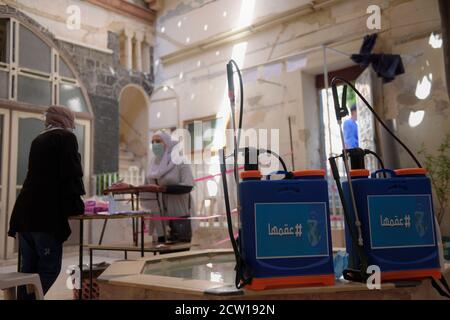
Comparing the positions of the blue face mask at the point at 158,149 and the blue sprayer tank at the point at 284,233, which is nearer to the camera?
the blue sprayer tank at the point at 284,233

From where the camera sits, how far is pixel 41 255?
216cm

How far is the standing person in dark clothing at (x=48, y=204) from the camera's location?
216cm

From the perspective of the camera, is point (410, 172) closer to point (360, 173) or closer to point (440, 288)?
point (360, 173)

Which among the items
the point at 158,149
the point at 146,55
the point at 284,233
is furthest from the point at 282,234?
the point at 146,55

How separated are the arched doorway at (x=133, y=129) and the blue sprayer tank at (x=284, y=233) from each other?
273 inches

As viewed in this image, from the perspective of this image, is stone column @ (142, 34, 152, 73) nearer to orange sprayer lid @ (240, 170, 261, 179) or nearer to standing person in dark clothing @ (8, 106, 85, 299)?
Answer: standing person in dark clothing @ (8, 106, 85, 299)

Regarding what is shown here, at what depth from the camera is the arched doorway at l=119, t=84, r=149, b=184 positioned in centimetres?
827

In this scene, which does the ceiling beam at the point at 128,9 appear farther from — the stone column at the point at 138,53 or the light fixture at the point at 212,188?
the light fixture at the point at 212,188

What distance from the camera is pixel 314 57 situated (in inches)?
222

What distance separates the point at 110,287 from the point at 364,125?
12.8 ft

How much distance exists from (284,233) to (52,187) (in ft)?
4.69

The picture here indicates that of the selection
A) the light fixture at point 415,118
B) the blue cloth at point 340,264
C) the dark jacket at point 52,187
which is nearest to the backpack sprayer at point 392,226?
the blue cloth at point 340,264

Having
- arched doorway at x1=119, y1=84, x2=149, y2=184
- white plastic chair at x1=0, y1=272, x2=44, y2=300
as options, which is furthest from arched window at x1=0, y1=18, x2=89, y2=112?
white plastic chair at x1=0, y1=272, x2=44, y2=300
